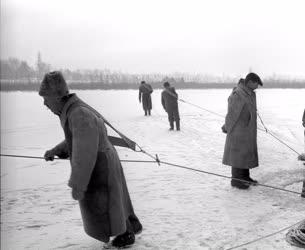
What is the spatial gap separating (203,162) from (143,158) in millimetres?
1385

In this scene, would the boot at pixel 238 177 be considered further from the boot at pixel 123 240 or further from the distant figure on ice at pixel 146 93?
the distant figure on ice at pixel 146 93

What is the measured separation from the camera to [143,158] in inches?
363

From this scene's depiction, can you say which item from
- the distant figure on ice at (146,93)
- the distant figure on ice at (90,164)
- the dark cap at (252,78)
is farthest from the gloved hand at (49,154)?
the distant figure on ice at (146,93)

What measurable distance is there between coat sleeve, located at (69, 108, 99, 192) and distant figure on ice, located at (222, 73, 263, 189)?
3175 mm

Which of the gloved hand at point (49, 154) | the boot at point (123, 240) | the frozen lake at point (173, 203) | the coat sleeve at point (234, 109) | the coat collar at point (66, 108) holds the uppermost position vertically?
the coat collar at point (66, 108)

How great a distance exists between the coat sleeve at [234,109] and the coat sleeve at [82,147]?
124 inches

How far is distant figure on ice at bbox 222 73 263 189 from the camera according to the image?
6.25 meters

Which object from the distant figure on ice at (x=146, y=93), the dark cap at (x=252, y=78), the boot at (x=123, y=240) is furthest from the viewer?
the distant figure on ice at (x=146, y=93)

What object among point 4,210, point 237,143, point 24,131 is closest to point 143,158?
point 237,143

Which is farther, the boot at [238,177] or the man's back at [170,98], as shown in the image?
the man's back at [170,98]

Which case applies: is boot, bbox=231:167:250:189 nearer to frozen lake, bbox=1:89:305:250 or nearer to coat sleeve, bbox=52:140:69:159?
frozen lake, bbox=1:89:305:250

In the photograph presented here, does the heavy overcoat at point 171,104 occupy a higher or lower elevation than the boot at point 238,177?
higher

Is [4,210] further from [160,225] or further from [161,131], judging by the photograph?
[161,131]

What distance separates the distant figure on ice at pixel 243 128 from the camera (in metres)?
6.25
